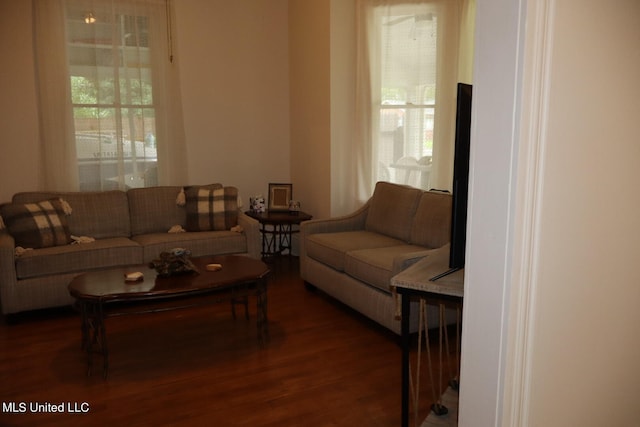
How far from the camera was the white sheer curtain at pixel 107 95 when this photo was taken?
14.8ft

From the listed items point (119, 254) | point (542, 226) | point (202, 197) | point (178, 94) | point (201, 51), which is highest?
point (201, 51)

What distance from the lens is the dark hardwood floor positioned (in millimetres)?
2574

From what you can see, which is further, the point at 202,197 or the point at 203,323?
the point at 202,197

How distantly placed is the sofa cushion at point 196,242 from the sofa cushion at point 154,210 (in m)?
0.13

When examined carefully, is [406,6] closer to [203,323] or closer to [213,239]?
[213,239]

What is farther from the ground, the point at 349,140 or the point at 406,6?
the point at 406,6

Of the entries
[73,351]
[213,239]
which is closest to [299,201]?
[213,239]

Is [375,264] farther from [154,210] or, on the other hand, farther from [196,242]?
[154,210]

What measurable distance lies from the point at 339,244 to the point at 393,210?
1.80ft

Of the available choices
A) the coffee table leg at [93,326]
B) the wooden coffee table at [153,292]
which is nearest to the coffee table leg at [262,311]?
the wooden coffee table at [153,292]

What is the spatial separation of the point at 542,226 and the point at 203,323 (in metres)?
2.88

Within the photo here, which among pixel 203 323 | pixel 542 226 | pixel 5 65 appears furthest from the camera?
pixel 5 65

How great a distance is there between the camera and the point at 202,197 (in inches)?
185

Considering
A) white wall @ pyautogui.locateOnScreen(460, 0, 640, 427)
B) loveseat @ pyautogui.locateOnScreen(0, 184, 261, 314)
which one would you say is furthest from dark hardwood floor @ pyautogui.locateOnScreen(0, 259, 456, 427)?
white wall @ pyautogui.locateOnScreen(460, 0, 640, 427)
